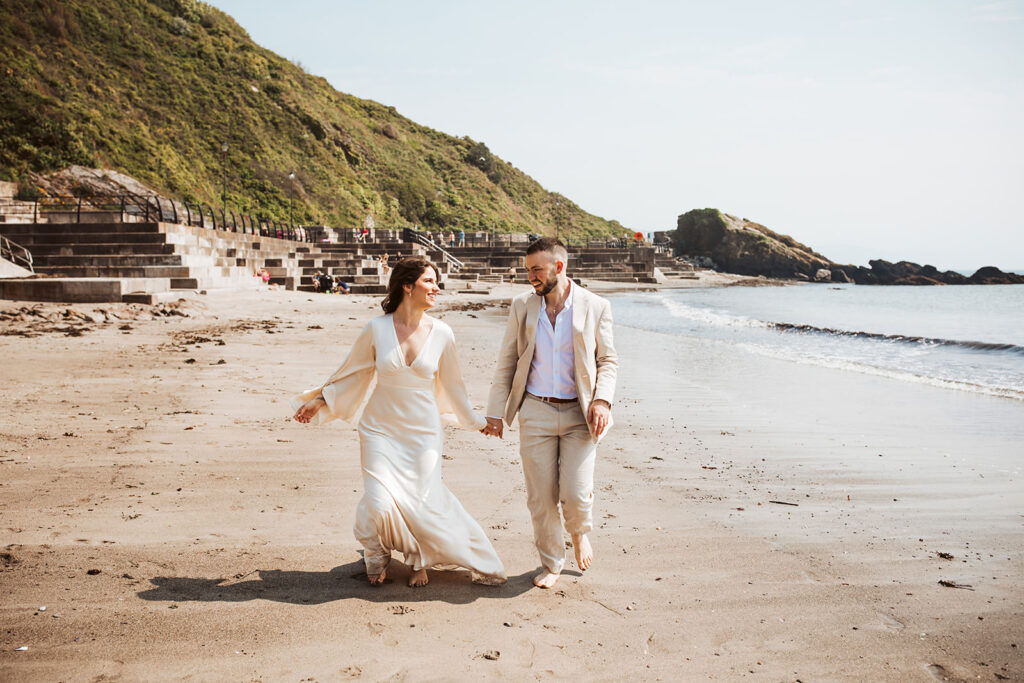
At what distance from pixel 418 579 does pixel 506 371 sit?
1.17 meters

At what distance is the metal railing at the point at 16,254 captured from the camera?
762 inches

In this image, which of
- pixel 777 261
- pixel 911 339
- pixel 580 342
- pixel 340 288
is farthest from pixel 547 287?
pixel 777 261

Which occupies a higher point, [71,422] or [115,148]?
[115,148]

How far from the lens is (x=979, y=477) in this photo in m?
6.15

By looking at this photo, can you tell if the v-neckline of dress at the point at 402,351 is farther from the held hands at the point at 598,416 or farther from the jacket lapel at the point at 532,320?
the held hands at the point at 598,416

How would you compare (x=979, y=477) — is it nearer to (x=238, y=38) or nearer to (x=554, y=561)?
(x=554, y=561)

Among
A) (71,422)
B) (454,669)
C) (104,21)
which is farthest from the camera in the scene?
(104,21)

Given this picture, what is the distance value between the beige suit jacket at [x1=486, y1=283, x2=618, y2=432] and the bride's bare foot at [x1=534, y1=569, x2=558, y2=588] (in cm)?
82

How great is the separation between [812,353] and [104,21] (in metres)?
50.4

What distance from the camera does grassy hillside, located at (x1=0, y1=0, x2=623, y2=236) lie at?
117 feet

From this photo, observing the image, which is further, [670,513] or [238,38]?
[238,38]

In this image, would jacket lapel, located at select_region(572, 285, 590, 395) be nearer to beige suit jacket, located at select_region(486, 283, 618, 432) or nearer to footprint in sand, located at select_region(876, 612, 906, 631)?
beige suit jacket, located at select_region(486, 283, 618, 432)

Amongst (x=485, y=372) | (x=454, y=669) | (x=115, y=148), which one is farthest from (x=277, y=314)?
(x=115, y=148)

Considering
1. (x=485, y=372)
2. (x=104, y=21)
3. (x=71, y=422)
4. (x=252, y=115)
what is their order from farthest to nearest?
(x=252, y=115) → (x=104, y=21) → (x=485, y=372) → (x=71, y=422)
